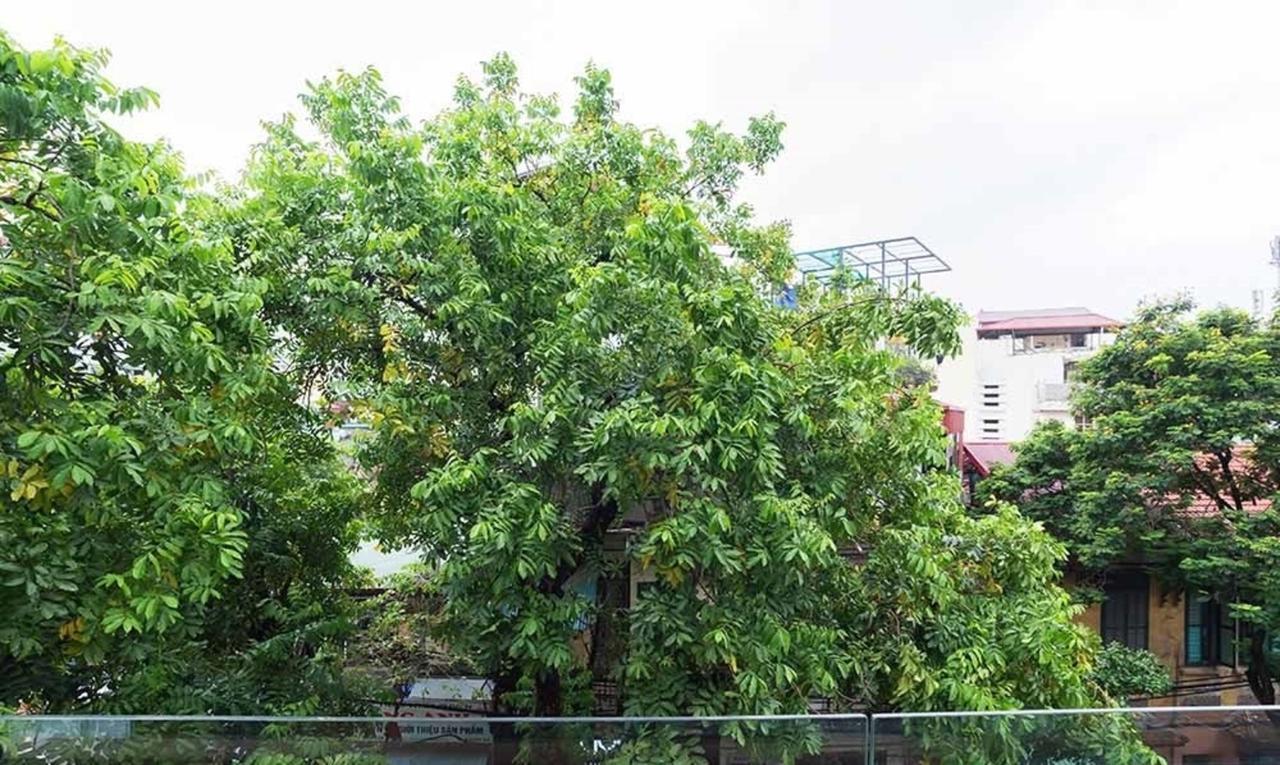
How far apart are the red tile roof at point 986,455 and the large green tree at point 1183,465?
2.21m

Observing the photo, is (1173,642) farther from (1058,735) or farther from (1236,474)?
(1058,735)

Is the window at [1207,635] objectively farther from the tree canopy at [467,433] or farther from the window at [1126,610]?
the tree canopy at [467,433]

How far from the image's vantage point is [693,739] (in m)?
3.64

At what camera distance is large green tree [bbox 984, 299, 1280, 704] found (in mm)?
8539

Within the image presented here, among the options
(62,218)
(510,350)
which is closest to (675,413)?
(510,350)

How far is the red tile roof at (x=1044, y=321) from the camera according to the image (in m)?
19.8

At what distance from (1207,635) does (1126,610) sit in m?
1.32

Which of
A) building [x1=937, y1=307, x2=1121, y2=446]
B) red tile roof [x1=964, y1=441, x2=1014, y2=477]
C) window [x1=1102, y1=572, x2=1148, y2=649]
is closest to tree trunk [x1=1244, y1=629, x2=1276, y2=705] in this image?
window [x1=1102, y1=572, x2=1148, y2=649]

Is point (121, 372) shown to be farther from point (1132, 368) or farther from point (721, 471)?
point (1132, 368)

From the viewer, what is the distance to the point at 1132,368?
959 cm

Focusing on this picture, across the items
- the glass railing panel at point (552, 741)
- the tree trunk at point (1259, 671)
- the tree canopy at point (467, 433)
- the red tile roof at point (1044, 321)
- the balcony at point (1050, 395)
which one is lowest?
the tree trunk at point (1259, 671)

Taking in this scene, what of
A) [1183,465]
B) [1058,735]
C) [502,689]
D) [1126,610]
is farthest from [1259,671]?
[502,689]

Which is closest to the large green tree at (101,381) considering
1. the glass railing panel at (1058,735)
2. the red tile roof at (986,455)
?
the glass railing panel at (1058,735)

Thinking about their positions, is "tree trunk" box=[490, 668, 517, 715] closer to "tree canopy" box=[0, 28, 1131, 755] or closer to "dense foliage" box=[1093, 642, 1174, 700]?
"tree canopy" box=[0, 28, 1131, 755]
